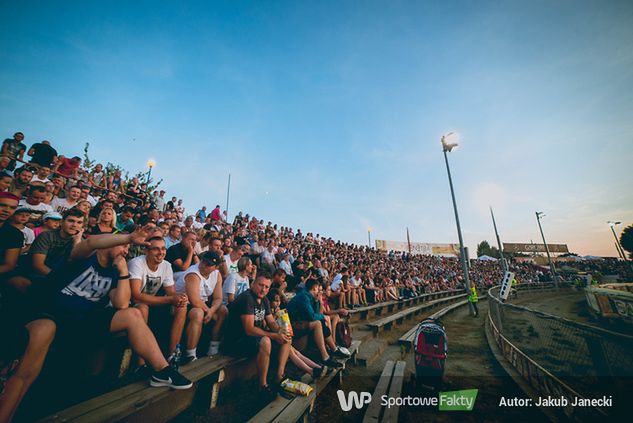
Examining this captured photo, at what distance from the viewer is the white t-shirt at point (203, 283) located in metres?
3.93

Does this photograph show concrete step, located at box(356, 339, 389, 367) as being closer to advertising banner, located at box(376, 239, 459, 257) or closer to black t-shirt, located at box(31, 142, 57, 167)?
black t-shirt, located at box(31, 142, 57, 167)

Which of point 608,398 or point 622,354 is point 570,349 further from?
point 622,354

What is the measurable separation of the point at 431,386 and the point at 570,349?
9.19 feet

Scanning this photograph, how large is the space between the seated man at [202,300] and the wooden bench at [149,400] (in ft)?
0.80

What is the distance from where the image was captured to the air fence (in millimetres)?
3215

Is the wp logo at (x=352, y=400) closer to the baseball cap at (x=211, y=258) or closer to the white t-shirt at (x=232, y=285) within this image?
the white t-shirt at (x=232, y=285)

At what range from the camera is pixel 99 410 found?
198cm

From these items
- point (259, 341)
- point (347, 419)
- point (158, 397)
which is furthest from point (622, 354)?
point (158, 397)

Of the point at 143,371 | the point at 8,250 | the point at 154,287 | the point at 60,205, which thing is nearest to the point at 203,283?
the point at 154,287

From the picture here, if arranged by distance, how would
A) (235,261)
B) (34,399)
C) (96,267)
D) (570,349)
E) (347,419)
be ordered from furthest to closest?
(235,261) < (570,349) < (347,419) < (96,267) < (34,399)

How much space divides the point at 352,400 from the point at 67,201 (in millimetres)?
7533

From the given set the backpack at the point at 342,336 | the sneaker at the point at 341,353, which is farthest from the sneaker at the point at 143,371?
the backpack at the point at 342,336

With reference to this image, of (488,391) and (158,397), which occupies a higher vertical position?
(158,397)

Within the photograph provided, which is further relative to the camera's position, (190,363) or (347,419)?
(347,419)
